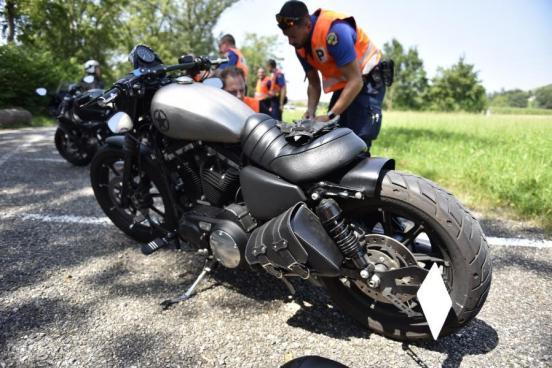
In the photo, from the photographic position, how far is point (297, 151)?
6.33ft

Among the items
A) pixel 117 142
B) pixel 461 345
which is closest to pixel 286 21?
pixel 117 142

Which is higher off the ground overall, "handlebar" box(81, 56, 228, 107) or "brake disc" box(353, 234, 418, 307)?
"handlebar" box(81, 56, 228, 107)

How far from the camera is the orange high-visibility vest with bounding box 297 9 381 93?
2879 mm

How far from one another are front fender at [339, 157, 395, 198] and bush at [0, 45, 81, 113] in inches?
543

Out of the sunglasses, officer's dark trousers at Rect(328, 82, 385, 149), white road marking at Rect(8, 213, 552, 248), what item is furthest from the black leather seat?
white road marking at Rect(8, 213, 552, 248)

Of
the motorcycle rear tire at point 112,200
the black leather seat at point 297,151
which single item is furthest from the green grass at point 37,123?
the black leather seat at point 297,151

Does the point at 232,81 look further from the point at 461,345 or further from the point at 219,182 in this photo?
the point at 461,345

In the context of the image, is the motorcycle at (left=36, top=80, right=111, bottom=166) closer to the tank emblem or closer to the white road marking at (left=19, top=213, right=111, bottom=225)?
the white road marking at (left=19, top=213, right=111, bottom=225)

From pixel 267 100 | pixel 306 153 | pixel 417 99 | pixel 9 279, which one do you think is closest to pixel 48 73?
pixel 267 100

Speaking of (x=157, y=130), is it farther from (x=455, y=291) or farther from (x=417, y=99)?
(x=417, y=99)

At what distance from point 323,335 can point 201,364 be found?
633 millimetres

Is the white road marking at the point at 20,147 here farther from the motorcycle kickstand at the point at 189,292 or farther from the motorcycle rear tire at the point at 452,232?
the motorcycle rear tire at the point at 452,232

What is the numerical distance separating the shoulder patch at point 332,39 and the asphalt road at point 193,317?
1665mm

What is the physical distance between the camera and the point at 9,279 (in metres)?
2.53
